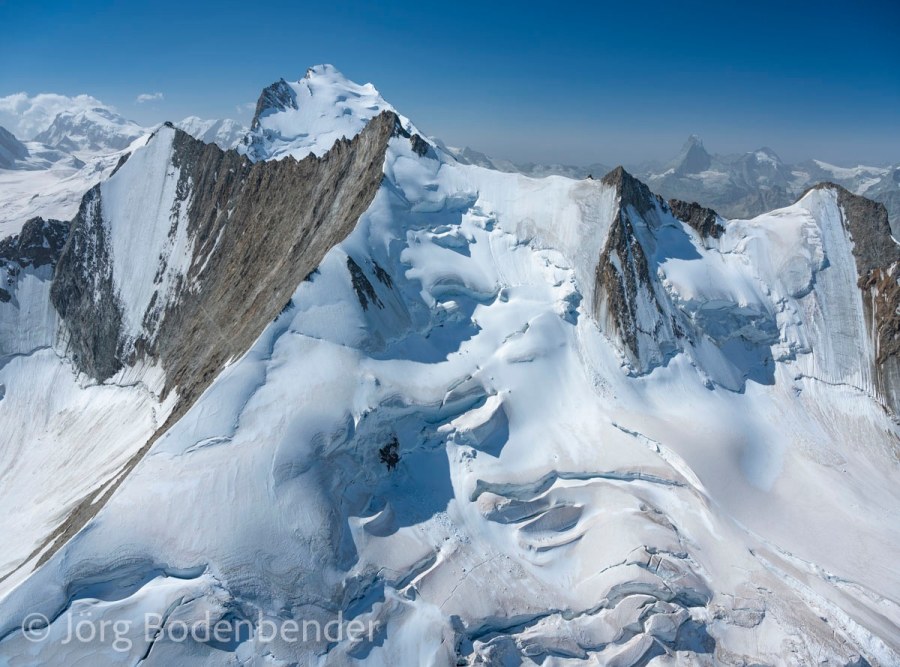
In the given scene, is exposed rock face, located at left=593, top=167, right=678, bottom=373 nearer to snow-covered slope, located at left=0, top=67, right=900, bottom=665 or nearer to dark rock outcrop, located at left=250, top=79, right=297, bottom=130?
snow-covered slope, located at left=0, top=67, right=900, bottom=665

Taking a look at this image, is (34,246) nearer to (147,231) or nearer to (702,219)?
(147,231)

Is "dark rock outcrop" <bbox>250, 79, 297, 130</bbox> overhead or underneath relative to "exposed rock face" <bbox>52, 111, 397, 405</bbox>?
overhead

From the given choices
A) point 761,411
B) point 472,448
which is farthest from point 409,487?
point 761,411

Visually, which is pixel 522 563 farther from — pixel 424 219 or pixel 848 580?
pixel 424 219

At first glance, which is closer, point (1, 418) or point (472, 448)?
point (472, 448)

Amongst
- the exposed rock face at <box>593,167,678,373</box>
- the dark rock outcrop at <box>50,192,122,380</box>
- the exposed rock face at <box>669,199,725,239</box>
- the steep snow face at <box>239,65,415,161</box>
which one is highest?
the steep snow face at <box>239,65,415,161</box>

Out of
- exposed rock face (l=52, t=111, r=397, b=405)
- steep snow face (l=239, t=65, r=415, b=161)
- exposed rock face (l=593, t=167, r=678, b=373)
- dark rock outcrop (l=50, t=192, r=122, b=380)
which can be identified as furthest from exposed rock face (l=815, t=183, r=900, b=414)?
dark rock outcrop (l=50, t=192, r=122, b=380)

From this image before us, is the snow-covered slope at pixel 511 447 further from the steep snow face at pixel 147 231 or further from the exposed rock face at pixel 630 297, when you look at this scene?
the steep snow face at pixel 147 231
